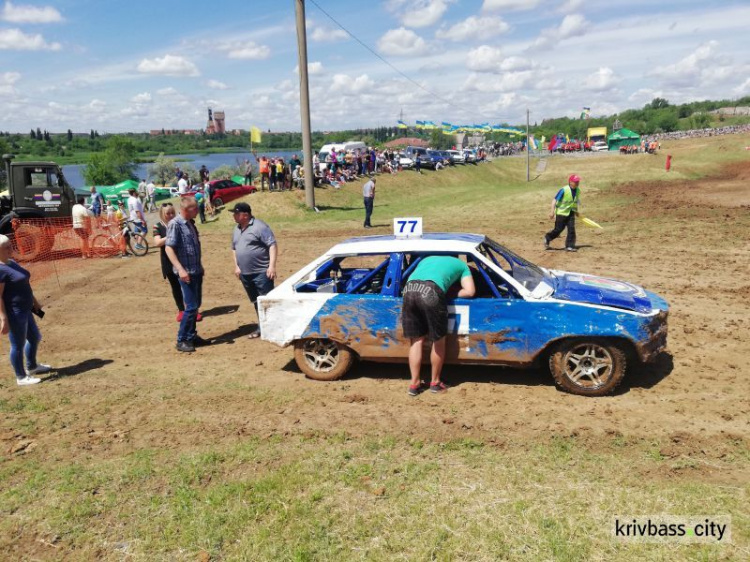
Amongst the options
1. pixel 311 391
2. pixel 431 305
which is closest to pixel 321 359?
pixel 311 391

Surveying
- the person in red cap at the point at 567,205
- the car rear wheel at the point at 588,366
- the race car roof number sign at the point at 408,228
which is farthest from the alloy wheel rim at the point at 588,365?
the person in red cap at the point at 567,205

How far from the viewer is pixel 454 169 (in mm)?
41531

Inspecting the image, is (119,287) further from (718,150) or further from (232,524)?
(718,150)

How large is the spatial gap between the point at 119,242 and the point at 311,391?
11985 mm

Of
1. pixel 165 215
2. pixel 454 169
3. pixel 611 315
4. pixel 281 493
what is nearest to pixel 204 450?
pixel 281 493

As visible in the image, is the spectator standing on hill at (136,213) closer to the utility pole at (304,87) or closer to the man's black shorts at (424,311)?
the utility pole at (304,87)

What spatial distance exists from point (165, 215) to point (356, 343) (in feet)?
15.1

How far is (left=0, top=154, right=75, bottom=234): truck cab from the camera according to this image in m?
15.9

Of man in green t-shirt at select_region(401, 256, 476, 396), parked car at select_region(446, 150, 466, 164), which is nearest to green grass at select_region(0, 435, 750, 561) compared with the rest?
man in green t-shirt at select_region(401, 256, 476, 396)

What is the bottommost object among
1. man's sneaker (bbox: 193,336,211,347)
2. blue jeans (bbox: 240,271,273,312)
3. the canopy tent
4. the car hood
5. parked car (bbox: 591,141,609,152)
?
man's sneaker (bbox: 193,336,211,347)

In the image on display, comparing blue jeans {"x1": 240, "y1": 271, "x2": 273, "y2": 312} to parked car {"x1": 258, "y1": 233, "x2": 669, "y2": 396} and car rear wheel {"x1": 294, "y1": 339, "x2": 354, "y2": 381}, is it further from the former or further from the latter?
car rear wheel {"x1": 294, "y1": 339, "x2": 354, "y2": 381}

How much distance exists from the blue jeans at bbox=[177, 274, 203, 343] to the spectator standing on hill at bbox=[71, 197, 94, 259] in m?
9.40

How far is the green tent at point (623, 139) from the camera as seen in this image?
5941cm

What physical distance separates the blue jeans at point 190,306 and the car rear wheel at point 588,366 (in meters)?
4.71
